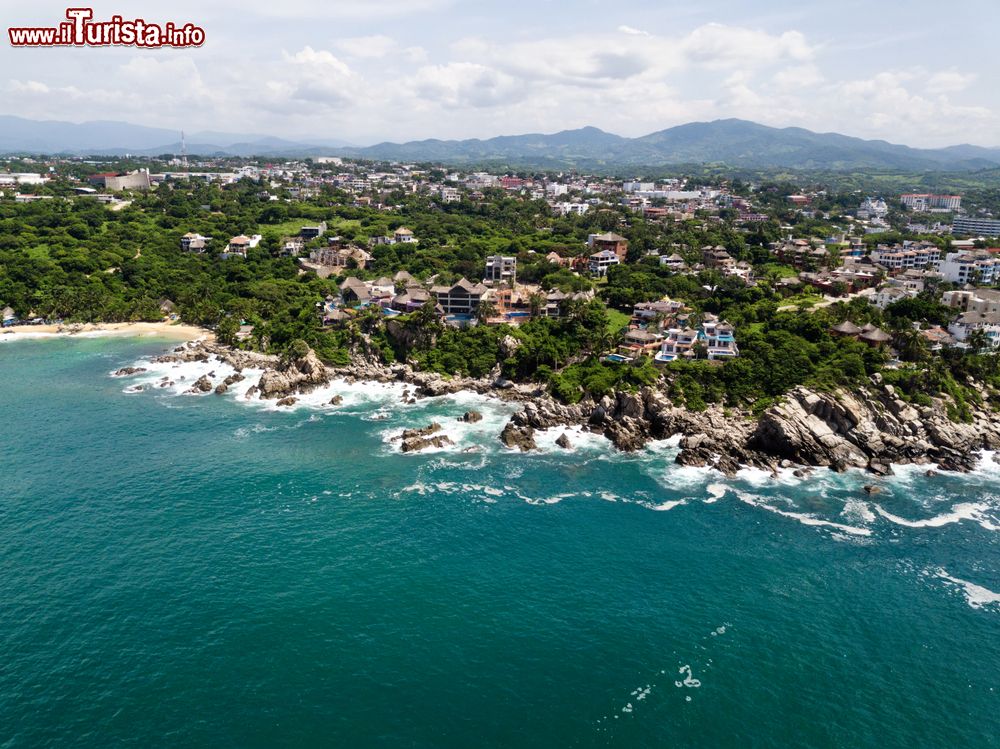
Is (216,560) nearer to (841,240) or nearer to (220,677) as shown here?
(220,677)

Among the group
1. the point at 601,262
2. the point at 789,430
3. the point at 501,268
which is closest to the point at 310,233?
the point at 501,268

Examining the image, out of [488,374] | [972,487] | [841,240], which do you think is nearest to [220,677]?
[488,374]

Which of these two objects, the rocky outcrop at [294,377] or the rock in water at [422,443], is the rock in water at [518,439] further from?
the rocky outcrop at [294,377]

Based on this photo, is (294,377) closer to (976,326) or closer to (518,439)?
Answer: (518,439)

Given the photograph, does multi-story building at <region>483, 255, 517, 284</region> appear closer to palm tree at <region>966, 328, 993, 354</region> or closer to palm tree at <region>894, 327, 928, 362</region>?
palm tree at <region>894, 327, 928, 362</region>

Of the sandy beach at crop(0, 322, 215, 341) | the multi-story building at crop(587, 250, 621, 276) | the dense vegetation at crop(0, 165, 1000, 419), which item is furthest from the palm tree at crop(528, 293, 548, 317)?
the sandy beach at crop(0, 322, 215, 341)

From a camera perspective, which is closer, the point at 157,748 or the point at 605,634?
the point at 157,748

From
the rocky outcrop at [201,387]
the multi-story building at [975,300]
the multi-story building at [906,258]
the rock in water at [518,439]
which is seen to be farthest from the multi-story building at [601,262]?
the rocky outcrop at [201,387]
